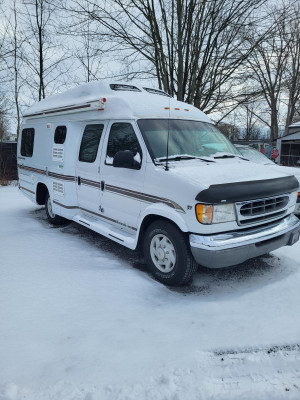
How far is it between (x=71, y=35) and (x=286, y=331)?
1138cm

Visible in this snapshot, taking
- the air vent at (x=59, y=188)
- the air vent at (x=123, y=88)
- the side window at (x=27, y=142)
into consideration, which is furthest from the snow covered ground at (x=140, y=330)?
the side window at (x=27, y=142)

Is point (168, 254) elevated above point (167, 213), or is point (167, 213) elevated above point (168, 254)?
point (167, 213)

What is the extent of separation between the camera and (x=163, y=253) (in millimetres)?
3975

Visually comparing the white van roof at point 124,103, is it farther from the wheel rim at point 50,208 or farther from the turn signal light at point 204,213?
the wheel rim at point 50,208

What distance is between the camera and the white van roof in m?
4.56

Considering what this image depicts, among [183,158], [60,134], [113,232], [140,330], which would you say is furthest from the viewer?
[60,134]

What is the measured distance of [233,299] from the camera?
365 cm

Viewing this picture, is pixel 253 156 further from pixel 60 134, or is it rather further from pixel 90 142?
pixel 60 134

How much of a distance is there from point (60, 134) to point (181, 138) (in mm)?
2704

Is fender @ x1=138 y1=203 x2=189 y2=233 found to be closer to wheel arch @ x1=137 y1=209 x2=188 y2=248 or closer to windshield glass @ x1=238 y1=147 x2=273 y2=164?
wheel arch @ x1=137 y1=209 x2=188 y2=248

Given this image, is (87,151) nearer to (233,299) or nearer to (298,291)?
(233,299)

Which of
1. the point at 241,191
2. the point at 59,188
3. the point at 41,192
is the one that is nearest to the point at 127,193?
the point at 241,191

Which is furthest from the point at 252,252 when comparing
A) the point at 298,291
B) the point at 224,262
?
the point at 298,291

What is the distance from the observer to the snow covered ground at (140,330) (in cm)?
234
